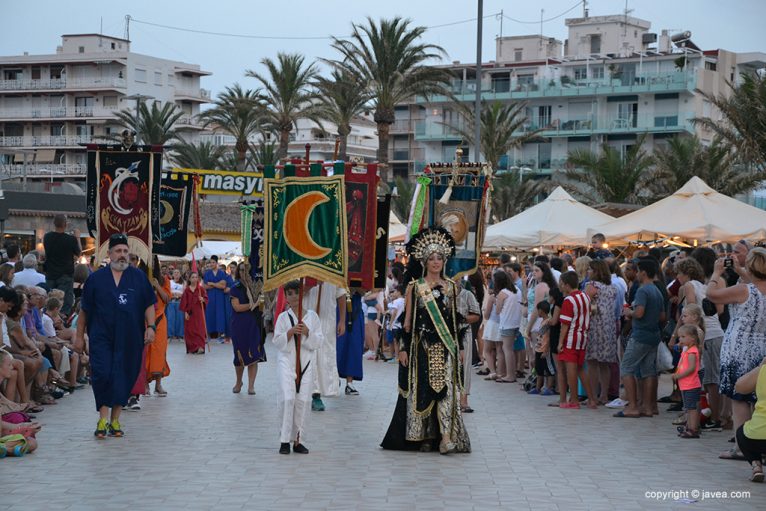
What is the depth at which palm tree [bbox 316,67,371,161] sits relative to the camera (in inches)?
1994

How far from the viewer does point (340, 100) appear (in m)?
51.3

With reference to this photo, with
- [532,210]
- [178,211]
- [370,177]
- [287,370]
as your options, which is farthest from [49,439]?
[532,210]

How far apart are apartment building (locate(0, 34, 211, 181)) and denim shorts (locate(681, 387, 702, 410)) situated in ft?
277

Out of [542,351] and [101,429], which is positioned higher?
[542,351]

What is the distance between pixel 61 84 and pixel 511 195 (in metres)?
49.1

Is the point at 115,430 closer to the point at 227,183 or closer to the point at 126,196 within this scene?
the point at 126,196

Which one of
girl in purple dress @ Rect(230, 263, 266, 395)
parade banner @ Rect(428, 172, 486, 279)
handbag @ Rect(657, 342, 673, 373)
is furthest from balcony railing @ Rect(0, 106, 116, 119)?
handbag @ Rect(657, 342, 673, 373)

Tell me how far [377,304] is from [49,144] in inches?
3061

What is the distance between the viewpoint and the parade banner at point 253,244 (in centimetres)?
1620

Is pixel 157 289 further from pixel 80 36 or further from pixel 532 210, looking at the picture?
pixel 80 36

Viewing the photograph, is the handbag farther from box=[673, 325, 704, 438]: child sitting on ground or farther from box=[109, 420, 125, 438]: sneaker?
box=[109, 420, 125, 438]: sneaker

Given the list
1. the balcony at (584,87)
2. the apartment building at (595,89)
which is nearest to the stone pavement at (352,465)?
the apartment building at (595,89)

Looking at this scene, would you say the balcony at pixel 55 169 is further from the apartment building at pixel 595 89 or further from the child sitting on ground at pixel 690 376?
the child sitting on ground at pixel 690 376

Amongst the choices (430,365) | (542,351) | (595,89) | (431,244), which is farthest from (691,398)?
(595,89)
